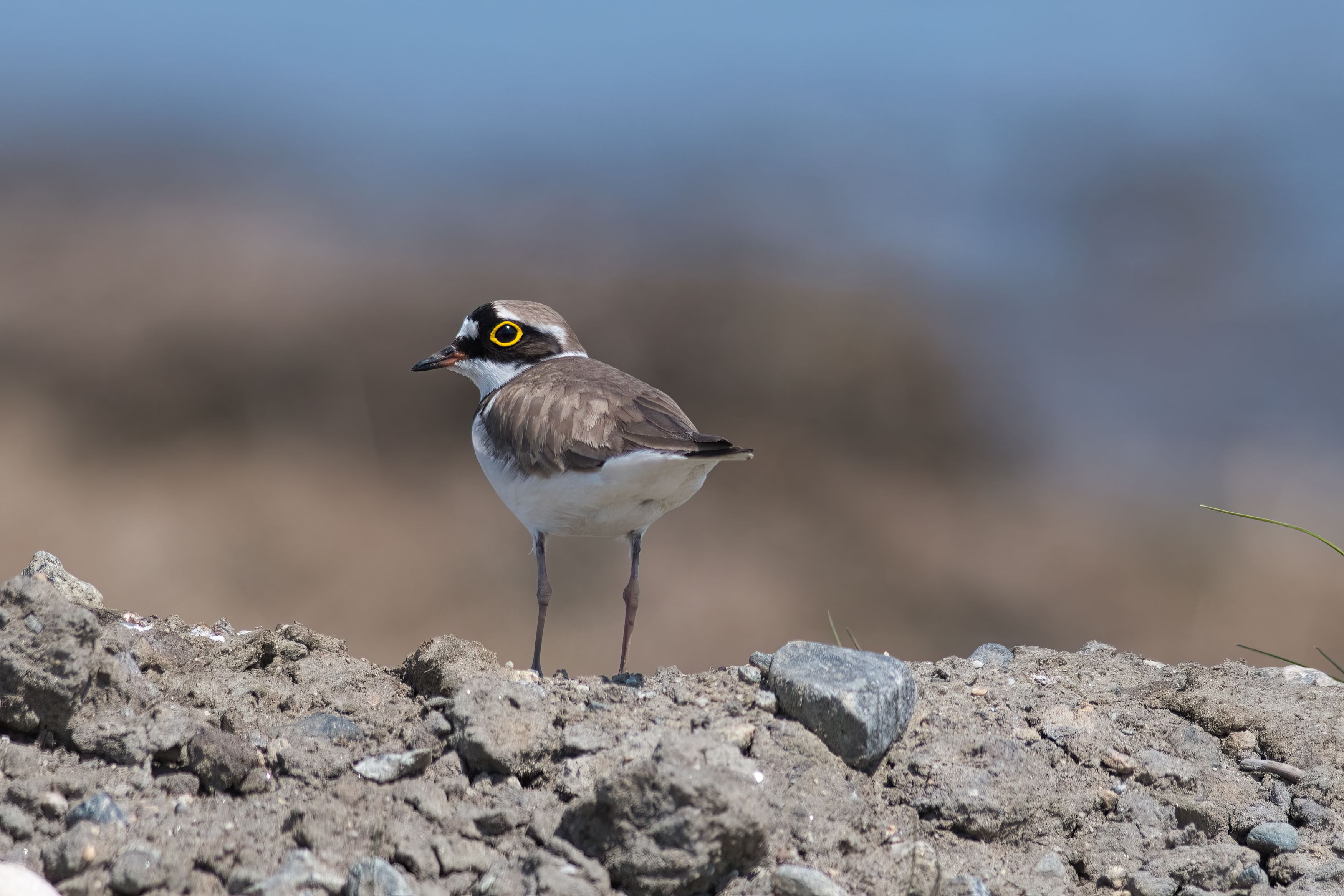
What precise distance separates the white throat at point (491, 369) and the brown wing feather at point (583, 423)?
0.39 metres

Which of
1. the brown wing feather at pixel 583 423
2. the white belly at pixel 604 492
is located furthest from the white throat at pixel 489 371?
the white belly at pixel 604 492

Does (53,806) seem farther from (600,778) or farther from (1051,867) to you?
(1051,867)

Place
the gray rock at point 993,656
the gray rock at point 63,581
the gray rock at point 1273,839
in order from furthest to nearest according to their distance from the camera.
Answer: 1. the gray rock at point 993,656
2. the gray rock at point 63,581
3. the gray rock at point 1273,839

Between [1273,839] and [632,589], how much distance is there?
2656 millimetres

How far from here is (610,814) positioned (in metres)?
2.27

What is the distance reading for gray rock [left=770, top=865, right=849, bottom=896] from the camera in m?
2.28

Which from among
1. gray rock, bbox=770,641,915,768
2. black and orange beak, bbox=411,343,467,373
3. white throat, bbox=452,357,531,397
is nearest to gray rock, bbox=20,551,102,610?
black and orange beak, bbox=411,343,467,373

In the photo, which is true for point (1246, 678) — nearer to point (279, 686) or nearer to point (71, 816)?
point (279, 686)

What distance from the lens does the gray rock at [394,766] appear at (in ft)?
8.29

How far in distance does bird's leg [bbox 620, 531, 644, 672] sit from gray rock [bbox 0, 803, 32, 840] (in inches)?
96.9

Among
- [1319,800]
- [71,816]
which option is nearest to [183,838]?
Result: [71,816]

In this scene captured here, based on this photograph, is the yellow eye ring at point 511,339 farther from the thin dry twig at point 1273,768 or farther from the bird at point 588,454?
the thin dry twig at point 1273,768

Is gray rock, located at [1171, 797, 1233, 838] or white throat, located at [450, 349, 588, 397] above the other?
white throat, located at [450, 349, 588, 397]

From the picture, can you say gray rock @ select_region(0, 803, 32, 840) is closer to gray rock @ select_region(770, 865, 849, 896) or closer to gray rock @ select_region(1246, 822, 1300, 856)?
gray rock @ select_region(770, 865, 849, 896)
